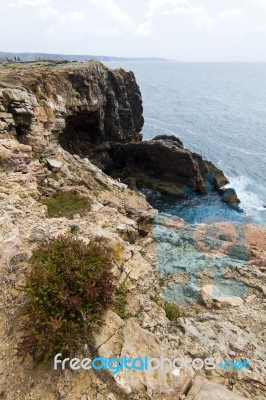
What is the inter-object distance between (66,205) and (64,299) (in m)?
11.0

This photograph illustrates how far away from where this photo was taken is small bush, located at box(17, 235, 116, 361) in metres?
6.63

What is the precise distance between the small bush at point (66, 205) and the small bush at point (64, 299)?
806 cm

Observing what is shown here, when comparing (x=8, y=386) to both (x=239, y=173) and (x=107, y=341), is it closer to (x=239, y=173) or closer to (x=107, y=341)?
(x=107, y=341)

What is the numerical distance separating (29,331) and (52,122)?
27.7 m

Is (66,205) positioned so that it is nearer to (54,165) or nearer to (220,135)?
(54,165)

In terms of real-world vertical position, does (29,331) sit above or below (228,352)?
above

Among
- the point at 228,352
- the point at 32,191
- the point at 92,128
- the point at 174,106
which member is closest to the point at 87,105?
the point at 92,128

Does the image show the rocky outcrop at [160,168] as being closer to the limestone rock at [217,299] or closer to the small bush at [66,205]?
the small bush at [66,205]

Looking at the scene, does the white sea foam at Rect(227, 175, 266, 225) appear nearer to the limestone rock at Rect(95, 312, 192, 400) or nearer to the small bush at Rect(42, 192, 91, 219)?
the small bush at Rect(42, 192, 91, 219)

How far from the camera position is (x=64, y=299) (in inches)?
275

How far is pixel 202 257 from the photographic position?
1568 cm

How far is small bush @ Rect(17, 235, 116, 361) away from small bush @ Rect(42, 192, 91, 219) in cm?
806

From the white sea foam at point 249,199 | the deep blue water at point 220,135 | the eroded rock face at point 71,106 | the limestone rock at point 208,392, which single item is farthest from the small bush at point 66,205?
the white sea foam at point 249,199

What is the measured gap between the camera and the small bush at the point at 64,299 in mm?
6633
